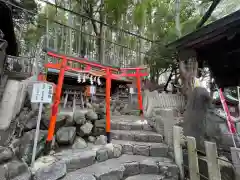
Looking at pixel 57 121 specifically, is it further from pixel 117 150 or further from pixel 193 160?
pixel 193 160

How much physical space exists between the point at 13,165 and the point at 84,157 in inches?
45.0

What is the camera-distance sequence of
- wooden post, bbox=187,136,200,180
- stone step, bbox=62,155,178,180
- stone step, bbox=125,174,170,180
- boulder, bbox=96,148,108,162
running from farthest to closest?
boulder, bbox=96,148,108,162, stone step, bbox=125,174,170,180, wooden post, bbox=187,136,200,180, stone step, bbox=62,155,178,180

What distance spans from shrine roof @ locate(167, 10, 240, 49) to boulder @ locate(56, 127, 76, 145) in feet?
10.0

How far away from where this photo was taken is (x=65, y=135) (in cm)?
326

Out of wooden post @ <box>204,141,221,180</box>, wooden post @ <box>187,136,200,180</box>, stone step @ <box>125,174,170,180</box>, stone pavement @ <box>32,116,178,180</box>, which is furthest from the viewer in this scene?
stone step @ <box>125,174,170,180</box>

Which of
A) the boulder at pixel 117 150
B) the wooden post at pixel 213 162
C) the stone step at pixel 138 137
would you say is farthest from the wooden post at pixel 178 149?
the boulder at pixel 117 150

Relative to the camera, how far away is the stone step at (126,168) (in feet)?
8.34

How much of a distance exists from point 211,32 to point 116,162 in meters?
3.10

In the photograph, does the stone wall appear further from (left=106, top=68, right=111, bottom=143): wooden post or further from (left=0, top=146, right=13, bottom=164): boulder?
(left=0, top=146, right=13, bottom=164): boulder

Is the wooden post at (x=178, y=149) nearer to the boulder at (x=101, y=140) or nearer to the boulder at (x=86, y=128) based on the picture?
the boulder at (x=101, y=140)

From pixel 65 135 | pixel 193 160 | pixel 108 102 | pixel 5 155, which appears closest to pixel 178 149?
pixel 193 160

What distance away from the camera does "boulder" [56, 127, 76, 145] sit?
10.5ft

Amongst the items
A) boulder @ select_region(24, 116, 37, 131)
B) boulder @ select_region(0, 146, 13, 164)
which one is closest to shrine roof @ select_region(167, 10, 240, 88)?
boulder @ select_region(24, 116, 37, 131)

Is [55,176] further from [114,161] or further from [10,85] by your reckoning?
[10,85]
